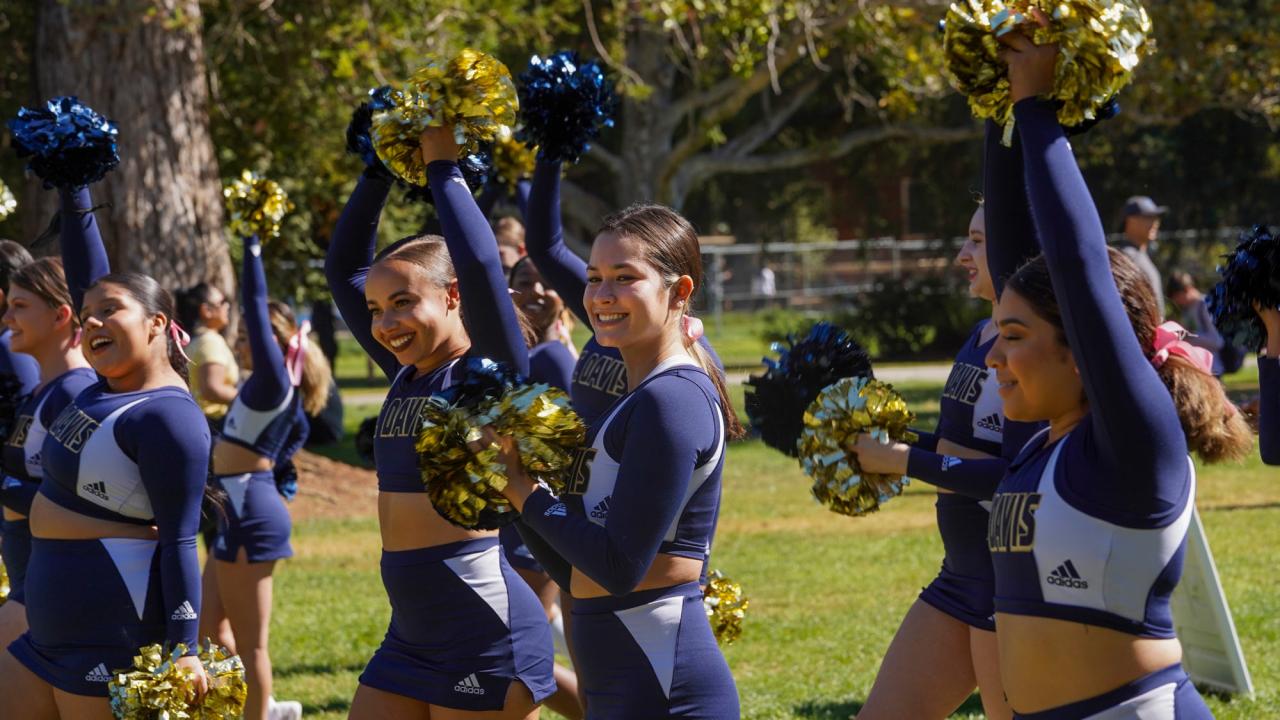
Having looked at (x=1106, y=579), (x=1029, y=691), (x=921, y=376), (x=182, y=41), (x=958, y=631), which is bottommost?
(x=921, y=376)

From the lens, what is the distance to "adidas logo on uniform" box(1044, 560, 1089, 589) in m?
2.60

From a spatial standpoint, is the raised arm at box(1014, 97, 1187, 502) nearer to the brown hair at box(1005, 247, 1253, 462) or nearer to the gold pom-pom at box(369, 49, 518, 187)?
the brown hair at box(1005, 247, 1253, 462)

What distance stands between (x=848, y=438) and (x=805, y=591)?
5.99 metres

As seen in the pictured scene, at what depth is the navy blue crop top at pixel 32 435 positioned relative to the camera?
15.0 ft

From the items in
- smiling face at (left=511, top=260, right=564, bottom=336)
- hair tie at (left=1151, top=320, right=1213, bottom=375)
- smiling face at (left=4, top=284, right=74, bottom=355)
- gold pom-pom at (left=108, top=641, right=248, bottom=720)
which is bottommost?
gold pom-pom at (left=108, top=641, right=248, bottom=720)

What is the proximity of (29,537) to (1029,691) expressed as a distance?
3.50 metres

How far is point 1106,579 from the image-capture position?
2.57 metres

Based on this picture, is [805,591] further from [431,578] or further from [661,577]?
[661,577]

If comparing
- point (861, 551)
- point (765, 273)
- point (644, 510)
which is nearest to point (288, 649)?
point (861, 551)

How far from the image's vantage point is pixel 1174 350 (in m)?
2.95

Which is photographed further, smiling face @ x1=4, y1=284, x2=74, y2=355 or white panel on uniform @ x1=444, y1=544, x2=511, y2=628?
smiling face @ x1=4, y1=284, x2=74, y2=355

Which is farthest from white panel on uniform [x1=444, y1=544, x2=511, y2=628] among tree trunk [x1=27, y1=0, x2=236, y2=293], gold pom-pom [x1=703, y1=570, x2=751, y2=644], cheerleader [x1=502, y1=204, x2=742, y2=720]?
tree trunk [x1=27, y1=0, x2=236, y2=293]

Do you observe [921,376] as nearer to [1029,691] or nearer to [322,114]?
[322,114]

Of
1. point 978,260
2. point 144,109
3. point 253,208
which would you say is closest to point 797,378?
point 978,260
